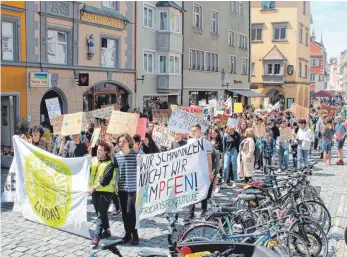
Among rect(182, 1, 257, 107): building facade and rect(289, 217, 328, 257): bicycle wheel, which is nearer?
rect(289, 217, 328, 257): bicycle wheel

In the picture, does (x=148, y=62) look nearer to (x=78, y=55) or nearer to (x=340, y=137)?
(x=78, y=55)

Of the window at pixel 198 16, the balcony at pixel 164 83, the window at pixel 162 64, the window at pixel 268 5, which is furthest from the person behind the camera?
the window at pixel 268 5

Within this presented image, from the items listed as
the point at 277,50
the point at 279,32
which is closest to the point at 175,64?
the point at 277,50

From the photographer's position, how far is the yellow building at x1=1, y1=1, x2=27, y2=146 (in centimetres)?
1647

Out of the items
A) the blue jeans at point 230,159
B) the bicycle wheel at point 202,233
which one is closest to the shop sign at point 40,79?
the blue jeans at point 230,159

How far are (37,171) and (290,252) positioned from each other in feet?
15.0

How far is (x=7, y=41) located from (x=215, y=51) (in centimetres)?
2001

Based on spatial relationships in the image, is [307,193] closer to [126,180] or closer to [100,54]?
[126,180]

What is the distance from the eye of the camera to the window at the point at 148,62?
984 inches

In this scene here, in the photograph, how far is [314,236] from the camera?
6.43 meters

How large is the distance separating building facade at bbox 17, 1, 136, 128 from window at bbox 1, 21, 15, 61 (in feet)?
1.64

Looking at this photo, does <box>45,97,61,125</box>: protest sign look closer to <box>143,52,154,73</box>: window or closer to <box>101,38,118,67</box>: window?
<box>101,38,118,67</box>: window

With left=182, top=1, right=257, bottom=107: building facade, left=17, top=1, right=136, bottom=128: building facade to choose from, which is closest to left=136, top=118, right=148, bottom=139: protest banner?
left=17, top=1, right=136, bottom=128: building facade

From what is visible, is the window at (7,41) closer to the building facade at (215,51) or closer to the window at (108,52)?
the window at (108,52)
